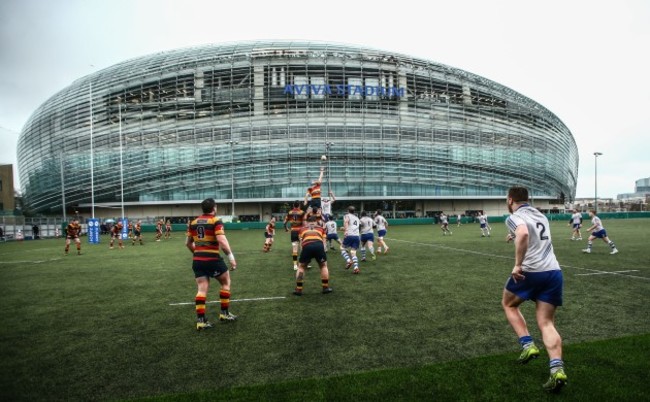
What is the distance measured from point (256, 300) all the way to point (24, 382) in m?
4.12

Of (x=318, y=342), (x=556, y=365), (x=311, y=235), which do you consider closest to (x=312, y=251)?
(x=311, y=235)

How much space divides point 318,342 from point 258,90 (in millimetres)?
56971

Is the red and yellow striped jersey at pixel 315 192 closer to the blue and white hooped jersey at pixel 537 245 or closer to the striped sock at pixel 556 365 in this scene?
the blue and white hooped jersey at pixel 537 245

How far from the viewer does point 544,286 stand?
3.93m

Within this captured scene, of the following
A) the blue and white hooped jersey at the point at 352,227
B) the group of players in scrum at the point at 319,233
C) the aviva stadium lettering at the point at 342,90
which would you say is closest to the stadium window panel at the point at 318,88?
the aviva stadium lettering at the point at 342,90

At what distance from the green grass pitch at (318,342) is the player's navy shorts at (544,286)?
2.68 feet

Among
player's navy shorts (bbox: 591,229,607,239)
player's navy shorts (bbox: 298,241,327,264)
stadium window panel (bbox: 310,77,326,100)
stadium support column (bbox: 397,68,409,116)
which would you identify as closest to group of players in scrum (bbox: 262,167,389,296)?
player's navy shorts (bbox: 298,241,327,264)

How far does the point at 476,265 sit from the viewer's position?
1187 cm

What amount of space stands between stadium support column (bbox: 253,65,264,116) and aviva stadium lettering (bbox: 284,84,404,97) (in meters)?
4.04

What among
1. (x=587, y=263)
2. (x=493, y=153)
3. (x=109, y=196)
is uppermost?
(x=493, y=153)

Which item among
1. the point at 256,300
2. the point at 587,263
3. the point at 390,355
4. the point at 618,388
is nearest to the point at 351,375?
the point at 390,355

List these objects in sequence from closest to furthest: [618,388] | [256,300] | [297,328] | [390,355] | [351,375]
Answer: [618,388] < [351,375] < [390,355] < [297,328] < [256,300]

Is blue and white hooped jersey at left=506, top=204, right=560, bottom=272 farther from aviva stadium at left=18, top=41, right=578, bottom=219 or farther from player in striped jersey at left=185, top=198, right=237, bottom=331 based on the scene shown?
aviva stadium at left=18, top=41, right=578, bottom=219

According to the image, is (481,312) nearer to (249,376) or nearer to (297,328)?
(297,328)
